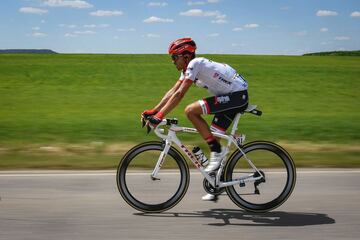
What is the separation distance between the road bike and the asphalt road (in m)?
0.15

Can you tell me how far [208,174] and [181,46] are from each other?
137cm

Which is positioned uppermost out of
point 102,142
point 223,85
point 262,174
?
point 223,85

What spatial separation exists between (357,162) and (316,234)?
4.32 meters

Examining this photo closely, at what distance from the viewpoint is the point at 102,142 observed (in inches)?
427

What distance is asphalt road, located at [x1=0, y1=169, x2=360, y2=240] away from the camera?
4809mm

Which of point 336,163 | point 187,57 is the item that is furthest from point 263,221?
point 336,163

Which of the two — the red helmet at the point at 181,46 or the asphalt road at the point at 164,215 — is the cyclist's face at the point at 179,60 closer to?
the red helmet at the point at 181,46

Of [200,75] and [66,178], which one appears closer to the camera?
[200,75]

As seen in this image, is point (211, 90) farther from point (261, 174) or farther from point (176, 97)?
point (261, 174)

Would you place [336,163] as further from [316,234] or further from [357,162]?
[316,234]

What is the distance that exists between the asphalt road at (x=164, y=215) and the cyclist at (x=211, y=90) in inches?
25.5

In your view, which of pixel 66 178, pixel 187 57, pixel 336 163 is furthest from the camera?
pixel 336 163

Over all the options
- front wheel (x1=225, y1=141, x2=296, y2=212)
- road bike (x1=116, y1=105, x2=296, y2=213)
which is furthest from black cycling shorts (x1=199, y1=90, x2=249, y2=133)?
front wheel (x1=225, y1=141, x2=296, y2=212)

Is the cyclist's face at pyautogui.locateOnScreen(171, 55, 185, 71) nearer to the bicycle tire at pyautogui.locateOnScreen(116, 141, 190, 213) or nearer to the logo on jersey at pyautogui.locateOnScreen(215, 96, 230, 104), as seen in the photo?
the logo on jersey at pyautogui.locateOnScreen(215, 96, 230, 104)
